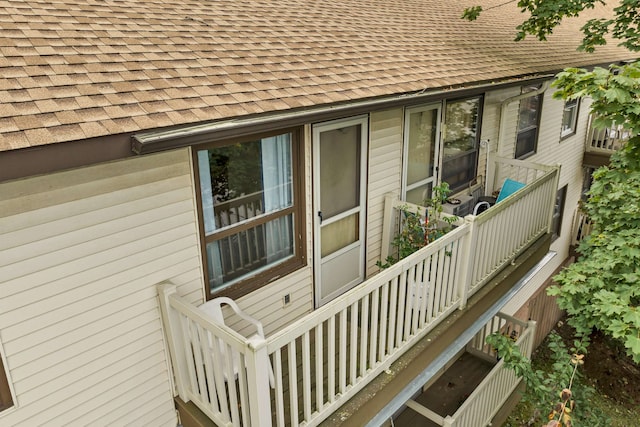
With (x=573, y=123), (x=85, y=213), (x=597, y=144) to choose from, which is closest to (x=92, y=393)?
(x=85, y=213)

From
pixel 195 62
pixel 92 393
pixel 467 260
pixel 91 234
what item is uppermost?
pixel 195 62

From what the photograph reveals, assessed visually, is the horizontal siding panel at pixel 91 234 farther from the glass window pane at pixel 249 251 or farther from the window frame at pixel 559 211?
the window frame at pixel 559 211

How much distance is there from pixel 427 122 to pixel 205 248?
3.93 meters

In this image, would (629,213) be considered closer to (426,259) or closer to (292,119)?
(426,259)

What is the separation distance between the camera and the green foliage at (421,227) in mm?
5676

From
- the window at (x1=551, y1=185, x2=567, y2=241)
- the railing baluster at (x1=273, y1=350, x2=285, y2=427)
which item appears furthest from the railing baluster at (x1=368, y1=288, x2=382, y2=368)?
the window at (x1=551, y1=185, x2=567, y2=241)

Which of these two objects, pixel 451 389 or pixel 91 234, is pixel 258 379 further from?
pixel 451 389

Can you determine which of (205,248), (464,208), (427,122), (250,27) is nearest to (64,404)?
(205,248)

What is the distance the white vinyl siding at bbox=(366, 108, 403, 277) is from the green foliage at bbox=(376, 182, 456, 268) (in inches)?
12.3

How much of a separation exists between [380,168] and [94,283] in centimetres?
368

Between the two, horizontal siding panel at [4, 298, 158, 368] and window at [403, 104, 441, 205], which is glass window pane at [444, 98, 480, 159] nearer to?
window at [403, 104, 441, 205]

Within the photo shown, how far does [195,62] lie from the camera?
412cm

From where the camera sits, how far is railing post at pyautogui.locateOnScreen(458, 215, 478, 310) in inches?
201

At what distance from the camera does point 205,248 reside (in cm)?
422
